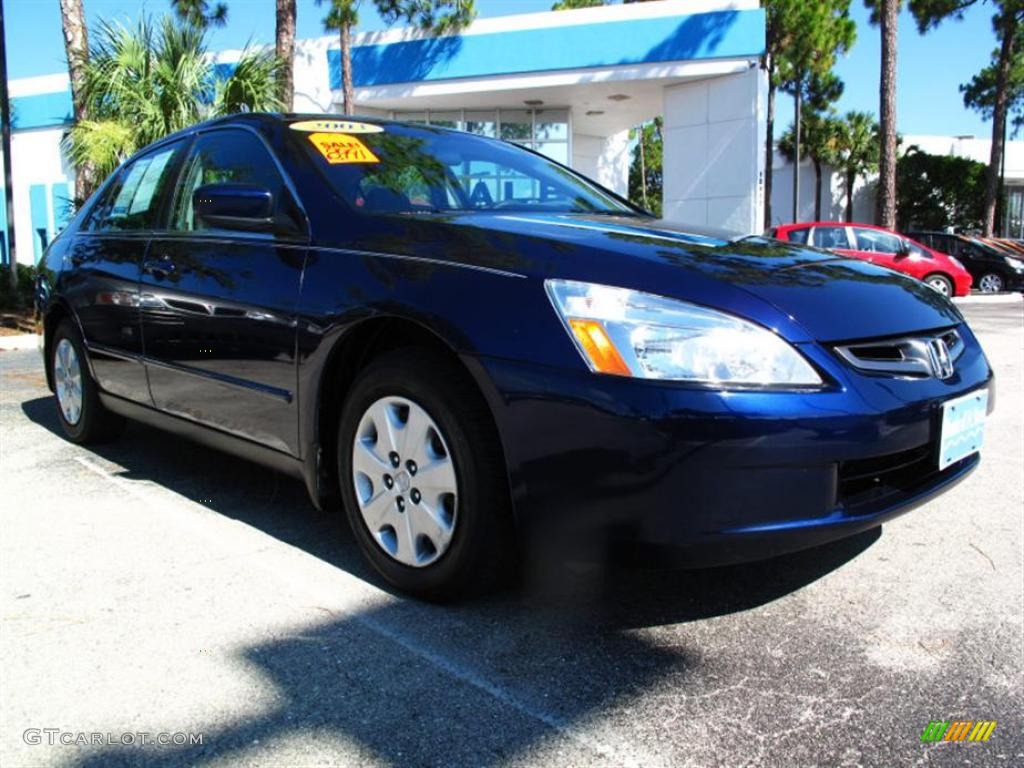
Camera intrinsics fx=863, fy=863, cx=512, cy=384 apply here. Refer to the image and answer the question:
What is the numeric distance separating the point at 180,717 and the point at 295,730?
292 mm

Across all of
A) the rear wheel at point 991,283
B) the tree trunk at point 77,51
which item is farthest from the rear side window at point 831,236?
the tree trunk at point 77,51

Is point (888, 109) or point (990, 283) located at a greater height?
point (888, 109)

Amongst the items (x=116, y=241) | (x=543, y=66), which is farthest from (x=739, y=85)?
(x=116, y=241)

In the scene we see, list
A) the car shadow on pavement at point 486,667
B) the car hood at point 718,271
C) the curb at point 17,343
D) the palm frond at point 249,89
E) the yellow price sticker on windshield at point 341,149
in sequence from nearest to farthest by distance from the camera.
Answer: the car shadow on pavement at point 486,667
the car hood at point 718,271
the yellow price sticker on windshield at point 341,149
the curb at point 17,343
the palm frond at point 249,89

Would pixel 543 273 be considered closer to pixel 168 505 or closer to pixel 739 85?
pixel 168 505

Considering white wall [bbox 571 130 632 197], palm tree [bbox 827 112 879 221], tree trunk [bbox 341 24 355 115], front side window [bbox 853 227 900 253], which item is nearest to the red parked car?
front side window [bbox 853 227 900 253]

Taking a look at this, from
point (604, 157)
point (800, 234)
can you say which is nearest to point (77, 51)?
point (800, 234)

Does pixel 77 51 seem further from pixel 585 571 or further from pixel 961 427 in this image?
pixel 961 427

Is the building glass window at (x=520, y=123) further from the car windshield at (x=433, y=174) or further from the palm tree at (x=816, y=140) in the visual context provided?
the palm tree at (x=816, y=140)

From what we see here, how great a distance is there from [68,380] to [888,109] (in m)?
17.5

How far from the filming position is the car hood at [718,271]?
222 cm

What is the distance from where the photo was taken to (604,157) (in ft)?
80.6

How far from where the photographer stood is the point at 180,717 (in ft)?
6.71
